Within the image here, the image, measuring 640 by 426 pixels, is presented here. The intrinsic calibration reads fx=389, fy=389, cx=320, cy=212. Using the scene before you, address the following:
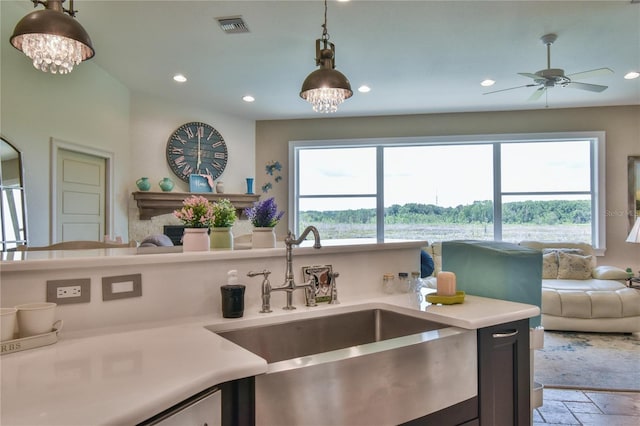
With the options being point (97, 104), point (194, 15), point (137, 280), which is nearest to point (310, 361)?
point (137, 280)

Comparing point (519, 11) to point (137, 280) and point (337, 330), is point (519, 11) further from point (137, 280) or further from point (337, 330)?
point (137, 280)

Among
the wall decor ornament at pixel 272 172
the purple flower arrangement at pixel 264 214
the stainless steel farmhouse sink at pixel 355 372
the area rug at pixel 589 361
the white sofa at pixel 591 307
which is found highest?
→ the wall decor ornament at pixel 272 172

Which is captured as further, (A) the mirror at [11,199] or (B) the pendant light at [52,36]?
(A) the mirror at [11,199]

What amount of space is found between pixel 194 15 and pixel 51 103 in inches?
73.5

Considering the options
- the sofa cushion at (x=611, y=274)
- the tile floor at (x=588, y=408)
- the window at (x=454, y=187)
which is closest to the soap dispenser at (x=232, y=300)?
the tile floor at (x=588, y=408)

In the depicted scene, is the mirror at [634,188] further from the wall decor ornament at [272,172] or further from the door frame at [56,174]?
the door frame at [56,174]

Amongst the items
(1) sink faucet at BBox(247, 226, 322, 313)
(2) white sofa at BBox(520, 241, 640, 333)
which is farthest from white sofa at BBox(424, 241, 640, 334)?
(1) sink faucet at BBox(247, 226, 322, 313)

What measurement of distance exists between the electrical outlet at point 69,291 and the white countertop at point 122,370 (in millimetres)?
114

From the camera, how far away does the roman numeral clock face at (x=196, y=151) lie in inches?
224

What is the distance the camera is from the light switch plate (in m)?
1.36

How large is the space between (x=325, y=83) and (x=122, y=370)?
1.73 m

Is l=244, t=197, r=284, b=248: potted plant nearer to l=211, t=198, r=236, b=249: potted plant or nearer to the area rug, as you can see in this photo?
l=211, t=198, r=236, b=249: potted plant

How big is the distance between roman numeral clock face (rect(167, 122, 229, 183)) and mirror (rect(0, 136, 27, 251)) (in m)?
2.27

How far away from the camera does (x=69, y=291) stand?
1.29 metres
